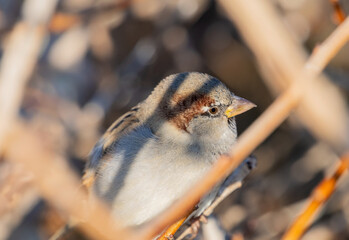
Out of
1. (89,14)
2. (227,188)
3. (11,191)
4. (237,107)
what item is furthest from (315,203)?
(89,14)

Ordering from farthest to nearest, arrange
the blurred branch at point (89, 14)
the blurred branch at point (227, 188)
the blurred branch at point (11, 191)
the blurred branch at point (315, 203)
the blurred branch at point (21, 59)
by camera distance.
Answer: the blurred branch at point (89, 14) → the blurred branch at point (11, 191) → the blurred branch at point (227, 188) → the blurred branch at point (315, 203) → the blurred branch at point (21, 59)

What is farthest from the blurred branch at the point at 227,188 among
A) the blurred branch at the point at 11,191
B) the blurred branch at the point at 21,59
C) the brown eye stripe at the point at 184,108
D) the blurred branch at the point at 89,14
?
the blurred branch at the point at 89,14

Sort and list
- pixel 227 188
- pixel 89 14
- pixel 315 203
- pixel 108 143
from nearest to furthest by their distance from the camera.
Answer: pixel 315 203
pixel 227 188
pixel 108 143
pixel 89 14

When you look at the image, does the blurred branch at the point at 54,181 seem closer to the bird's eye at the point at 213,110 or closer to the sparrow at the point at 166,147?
the sparrow at the point at 166,147

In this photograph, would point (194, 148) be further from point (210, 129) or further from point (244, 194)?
point (244, 194)

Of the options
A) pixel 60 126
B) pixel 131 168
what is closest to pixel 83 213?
pixel 131 168

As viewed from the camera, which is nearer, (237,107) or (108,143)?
(237,107)

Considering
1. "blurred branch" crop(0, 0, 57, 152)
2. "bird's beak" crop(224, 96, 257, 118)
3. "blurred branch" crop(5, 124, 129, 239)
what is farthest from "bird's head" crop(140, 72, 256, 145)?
"blurred branch" crop(5, 124, 129, 239)

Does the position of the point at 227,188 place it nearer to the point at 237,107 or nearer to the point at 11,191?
the point at 237,107
